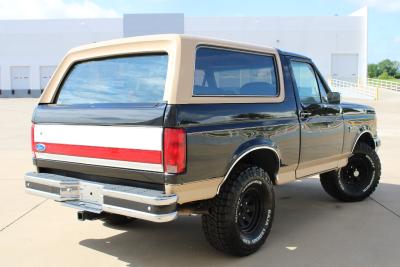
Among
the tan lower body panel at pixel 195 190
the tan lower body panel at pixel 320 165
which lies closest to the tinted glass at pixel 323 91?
the tan lower body panel at pixel 320 165

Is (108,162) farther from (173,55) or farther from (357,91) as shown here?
(357,91)

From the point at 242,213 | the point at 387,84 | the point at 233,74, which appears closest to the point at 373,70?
the point at 387,84

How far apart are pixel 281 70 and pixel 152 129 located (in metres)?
1.88

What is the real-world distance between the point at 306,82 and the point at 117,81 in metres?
2.27

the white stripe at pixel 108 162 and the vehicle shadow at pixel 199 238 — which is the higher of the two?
the white stripe at pixel 108 162

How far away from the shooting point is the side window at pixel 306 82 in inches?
209

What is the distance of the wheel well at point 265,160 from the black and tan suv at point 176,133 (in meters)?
0.01

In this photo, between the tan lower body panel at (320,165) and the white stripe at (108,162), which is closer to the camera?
the white stripe at (108,162)

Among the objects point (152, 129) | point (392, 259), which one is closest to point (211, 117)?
point (152, 129)

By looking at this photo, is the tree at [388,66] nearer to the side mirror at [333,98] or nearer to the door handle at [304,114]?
the side mirror at [333,98]

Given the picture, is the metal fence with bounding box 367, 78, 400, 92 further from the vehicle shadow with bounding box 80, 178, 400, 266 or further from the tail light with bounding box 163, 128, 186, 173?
the tail light with bounding box 163, 128, 186, 173

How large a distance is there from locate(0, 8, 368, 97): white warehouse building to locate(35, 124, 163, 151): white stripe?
141 ft

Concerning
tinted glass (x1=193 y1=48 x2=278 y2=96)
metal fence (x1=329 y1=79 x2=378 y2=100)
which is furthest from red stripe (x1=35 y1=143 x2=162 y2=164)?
metal fence (x1=329 y1=79 x2=378 y2=100)

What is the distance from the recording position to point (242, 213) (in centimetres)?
446
